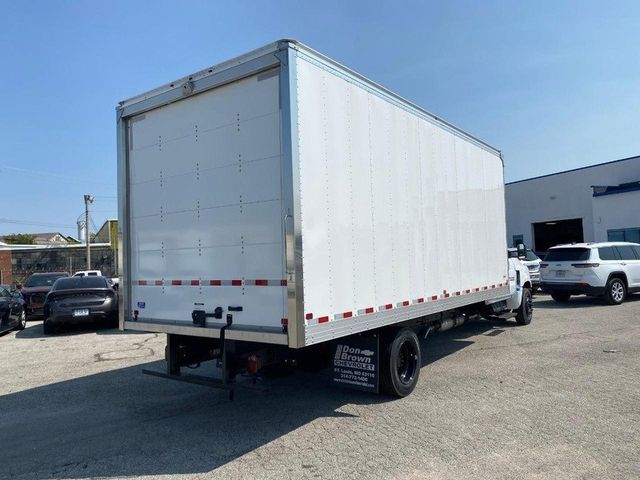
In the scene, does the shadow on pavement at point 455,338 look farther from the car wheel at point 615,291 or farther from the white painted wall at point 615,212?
the white painted wall at point 615,212

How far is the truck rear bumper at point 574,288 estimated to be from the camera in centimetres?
1421

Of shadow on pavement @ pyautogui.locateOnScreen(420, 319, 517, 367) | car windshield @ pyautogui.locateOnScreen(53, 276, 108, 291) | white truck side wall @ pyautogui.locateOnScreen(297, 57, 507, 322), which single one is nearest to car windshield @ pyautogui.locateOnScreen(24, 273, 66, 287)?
car windshield @ pyautogui.locateOnScreen(53, 276, 108, 291)

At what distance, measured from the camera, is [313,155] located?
451cm

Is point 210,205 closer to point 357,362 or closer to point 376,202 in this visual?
point 376,202

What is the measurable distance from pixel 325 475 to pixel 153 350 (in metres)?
6.28

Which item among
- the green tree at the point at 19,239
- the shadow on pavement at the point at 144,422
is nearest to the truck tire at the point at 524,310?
the shadow on pavement at the point at 144,422

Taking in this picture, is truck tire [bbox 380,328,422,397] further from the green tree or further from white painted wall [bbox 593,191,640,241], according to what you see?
the green tree

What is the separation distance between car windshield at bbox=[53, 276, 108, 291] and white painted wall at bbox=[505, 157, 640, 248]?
956 inches

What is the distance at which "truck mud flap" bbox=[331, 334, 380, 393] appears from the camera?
Answer: 17.3 ft

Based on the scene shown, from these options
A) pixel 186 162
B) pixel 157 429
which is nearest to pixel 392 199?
pixel 186 162

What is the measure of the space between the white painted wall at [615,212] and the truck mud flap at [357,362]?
2390 centimetres

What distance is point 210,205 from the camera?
5.03 metres

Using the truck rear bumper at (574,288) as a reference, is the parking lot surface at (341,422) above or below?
below

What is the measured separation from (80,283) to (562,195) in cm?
2747
